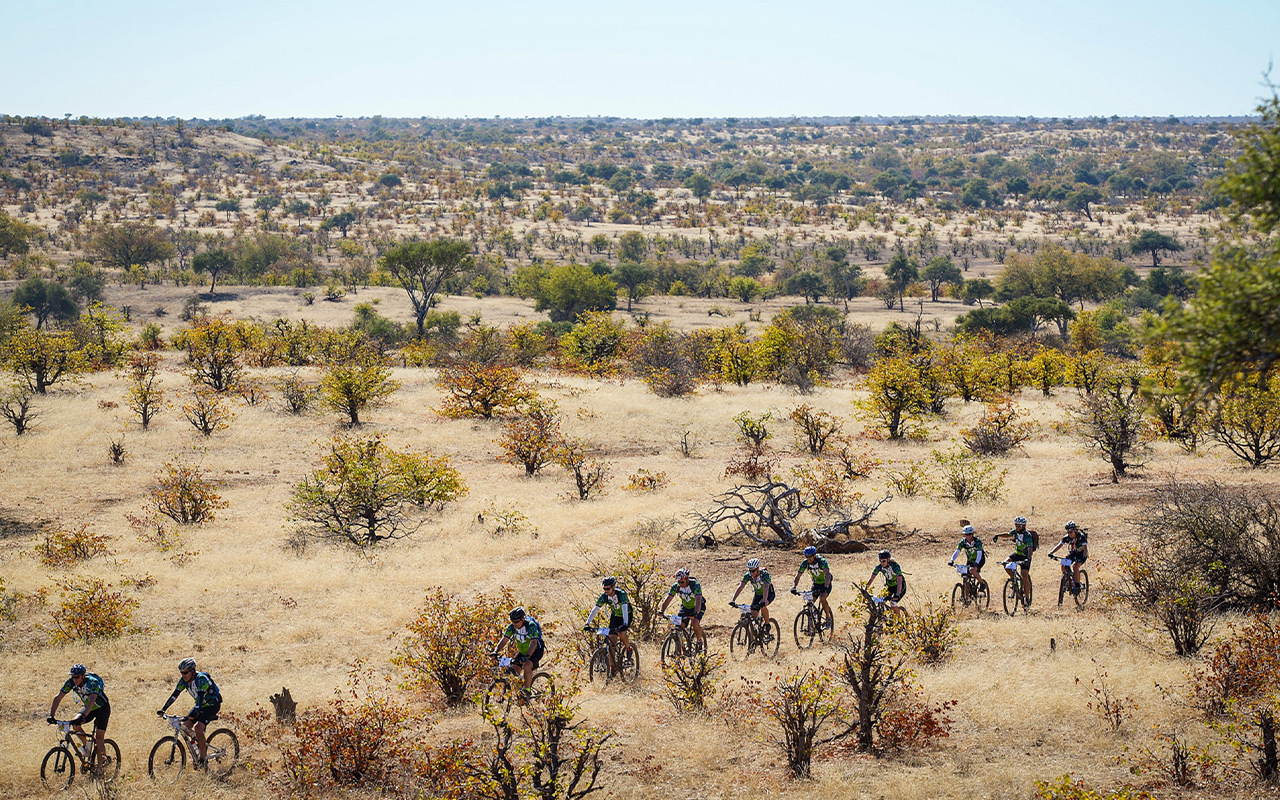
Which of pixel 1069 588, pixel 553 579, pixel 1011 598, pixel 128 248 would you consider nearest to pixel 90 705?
pixel 553 579

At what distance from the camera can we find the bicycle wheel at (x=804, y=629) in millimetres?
14234

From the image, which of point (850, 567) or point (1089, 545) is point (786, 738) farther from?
point (1089, 545)

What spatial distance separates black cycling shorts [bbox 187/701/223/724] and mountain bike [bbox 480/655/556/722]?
3348 mm

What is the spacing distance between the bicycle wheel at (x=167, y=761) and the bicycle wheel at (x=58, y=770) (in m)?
0.84

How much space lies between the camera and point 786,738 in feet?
34.9

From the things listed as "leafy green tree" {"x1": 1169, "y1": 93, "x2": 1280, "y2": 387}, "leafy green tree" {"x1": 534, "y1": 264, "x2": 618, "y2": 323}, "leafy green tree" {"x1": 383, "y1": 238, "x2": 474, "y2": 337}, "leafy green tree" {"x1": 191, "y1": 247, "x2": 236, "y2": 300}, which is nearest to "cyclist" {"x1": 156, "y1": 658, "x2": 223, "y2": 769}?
"leafy green tree" {"x1": 1169, "y1": 93, "x2": 1280, "y2": 387}

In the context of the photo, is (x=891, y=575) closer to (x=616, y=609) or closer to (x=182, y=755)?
(x=616, y=609)

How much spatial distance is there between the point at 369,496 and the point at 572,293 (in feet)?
141

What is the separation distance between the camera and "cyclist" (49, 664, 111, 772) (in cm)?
1068

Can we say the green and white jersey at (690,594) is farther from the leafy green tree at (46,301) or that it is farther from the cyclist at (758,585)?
the leafy green tree at (46,301)

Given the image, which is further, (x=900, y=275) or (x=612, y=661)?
(x=900, y=275)

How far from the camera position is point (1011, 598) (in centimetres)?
1589

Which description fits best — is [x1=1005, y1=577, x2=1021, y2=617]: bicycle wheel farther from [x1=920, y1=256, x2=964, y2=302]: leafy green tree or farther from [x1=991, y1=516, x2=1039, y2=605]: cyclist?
[x1=920, y1=256, x2=964, y2=302]: leafy green tree

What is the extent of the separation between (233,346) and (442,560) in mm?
29604
